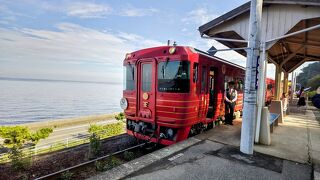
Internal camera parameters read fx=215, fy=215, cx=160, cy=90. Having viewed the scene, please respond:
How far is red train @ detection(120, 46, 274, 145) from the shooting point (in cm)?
587

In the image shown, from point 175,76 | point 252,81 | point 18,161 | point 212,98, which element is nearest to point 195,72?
point 175,76

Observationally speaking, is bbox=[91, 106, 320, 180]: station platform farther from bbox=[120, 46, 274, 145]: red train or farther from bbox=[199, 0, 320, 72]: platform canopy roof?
bbox=[199, 0, 320, 72]: platform canopy roof

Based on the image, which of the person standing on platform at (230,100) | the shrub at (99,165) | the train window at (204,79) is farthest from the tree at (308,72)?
the shrub at (99,165)

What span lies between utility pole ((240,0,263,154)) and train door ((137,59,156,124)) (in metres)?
2.61

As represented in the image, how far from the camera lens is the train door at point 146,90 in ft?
21.0

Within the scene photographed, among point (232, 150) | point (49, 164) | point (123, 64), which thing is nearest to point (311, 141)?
point (232, 150)

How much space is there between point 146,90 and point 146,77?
41 cm

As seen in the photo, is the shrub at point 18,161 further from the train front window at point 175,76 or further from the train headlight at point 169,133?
the train front window at point 175,76

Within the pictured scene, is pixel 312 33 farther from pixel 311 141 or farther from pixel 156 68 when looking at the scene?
pixel 156 68

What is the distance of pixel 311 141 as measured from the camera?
6.35 metres

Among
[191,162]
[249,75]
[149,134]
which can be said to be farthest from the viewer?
[149,134]

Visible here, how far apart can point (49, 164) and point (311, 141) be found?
7.69 metres

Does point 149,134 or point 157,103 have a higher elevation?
point 157,103

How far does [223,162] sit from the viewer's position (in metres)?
4.31
